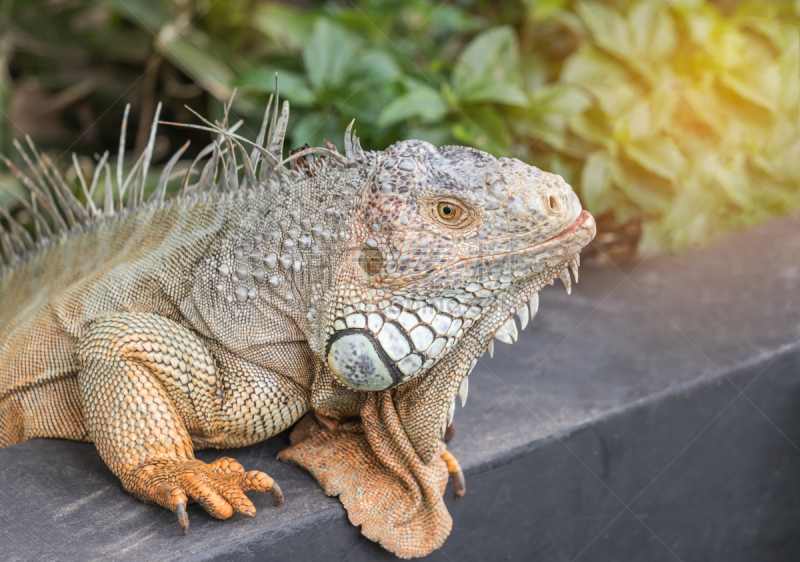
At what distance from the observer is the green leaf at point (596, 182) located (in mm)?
3684

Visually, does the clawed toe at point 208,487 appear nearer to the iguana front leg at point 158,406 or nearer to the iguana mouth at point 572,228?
the iguana front leg at point 158,406

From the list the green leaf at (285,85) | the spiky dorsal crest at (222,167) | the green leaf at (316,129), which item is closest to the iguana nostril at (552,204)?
the spiky dorsal crest at (222,167)

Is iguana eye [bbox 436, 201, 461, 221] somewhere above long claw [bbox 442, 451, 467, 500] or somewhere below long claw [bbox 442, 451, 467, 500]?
above

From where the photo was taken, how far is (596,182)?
3.69m

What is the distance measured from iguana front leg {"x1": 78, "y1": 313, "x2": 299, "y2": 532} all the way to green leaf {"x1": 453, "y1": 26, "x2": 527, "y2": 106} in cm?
201

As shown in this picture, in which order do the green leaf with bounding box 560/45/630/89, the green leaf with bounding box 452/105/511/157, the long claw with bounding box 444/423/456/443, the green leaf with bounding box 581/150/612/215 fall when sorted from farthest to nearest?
the green leaf with bounding box 560/45/630/89
the green leaf with bounding box 581/150/612/215
the green leaf with bounding box 452/105/511/157
the long claw with bounding box 444/423/456/443

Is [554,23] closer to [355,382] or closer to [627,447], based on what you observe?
[627,447]

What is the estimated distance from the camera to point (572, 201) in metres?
1.71

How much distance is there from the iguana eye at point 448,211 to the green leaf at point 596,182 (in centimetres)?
217

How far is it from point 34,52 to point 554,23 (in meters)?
3.16

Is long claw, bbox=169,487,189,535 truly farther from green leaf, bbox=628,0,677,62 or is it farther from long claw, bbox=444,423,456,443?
green leaf, bbox=628,0,677,62

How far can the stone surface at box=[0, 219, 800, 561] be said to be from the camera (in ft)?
5.96

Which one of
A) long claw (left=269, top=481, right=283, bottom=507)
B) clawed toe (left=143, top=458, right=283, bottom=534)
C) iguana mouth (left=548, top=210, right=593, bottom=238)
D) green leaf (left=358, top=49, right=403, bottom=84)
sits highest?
iguana mouth (left=548, top=210, right=593, bottom=238)

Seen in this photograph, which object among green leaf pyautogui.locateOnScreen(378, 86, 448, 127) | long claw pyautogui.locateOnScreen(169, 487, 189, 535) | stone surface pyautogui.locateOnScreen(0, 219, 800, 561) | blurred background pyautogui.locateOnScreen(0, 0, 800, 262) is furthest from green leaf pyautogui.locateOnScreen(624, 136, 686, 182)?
long claw pyautogui.locateOnScreen(169, 487, 189, 535)
